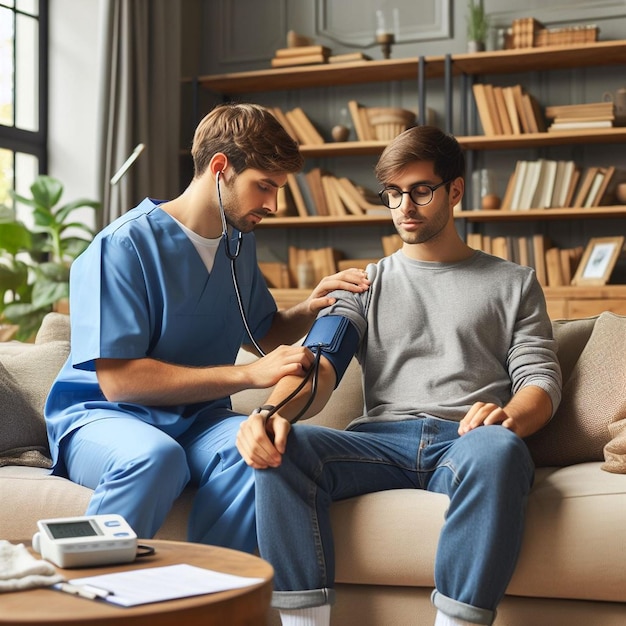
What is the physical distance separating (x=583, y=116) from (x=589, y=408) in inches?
91.9

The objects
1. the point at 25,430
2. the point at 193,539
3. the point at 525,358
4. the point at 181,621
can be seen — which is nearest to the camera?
the point at 181,621

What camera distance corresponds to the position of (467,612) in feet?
5.27

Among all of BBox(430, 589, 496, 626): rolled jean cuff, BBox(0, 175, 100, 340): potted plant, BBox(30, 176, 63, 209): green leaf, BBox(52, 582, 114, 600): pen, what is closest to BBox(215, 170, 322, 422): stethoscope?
BBox(430, 589, 496, 626): rolled jean cuff

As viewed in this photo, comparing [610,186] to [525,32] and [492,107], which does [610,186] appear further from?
[525,32]

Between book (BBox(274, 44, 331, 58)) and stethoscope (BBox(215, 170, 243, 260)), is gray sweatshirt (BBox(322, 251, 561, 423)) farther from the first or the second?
book (BBox(274, 44, 331, 58))

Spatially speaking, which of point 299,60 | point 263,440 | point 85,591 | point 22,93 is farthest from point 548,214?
point 85,591

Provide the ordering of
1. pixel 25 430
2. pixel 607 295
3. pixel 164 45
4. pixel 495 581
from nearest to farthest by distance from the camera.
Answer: pixel 495 581 < pixel 25 430 < pixel 607 295 < pixel 164 45

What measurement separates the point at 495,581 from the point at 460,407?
1.44 ft

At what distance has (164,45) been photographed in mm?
4539

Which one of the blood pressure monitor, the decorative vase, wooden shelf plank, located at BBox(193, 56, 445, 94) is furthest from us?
wooden shelf plank, located at BBox(193, 56, 445, 94)

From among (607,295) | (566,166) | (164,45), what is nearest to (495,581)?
(607,295)

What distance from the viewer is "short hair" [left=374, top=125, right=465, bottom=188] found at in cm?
209

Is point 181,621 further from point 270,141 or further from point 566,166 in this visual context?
point 566,166

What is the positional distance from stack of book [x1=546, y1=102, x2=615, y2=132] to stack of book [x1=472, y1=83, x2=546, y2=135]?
0.08m
